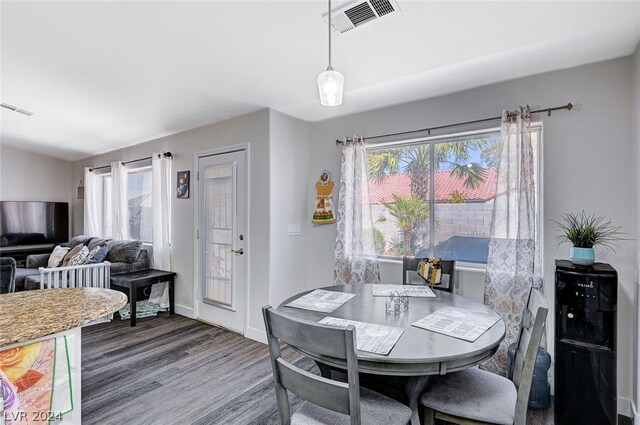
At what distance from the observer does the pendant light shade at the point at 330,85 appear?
1.64 meters

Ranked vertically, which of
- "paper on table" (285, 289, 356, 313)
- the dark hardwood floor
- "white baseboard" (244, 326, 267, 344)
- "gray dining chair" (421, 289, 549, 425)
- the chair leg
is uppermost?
"paper on table" (285, 289, 356, 313)

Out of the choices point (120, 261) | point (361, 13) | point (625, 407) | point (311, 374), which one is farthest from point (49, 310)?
point (625, 407)

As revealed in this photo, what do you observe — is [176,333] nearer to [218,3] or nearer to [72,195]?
[218,3]

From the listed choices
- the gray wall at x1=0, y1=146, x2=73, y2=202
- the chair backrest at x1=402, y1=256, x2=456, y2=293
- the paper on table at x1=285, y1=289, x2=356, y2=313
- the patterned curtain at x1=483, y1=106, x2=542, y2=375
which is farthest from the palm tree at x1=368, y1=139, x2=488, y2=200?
the gray wall at x1=0, y1=146, x2=73, y2=202

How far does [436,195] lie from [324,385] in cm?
227

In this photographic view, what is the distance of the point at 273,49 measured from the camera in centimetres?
233

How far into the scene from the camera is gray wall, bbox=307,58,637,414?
2.19 m

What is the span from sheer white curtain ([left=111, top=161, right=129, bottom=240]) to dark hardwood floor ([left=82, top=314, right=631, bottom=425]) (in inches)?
70.2

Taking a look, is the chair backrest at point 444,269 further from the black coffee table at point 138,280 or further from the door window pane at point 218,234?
the black coffee table at point 138,280

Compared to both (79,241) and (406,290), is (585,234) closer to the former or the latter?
(406,290)

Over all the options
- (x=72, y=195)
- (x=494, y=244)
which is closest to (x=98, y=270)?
(x=72, y=195)

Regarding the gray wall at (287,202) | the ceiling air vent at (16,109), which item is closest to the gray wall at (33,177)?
the ceiling air vent at (16,109)

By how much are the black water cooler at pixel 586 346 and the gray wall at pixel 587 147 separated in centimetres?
41

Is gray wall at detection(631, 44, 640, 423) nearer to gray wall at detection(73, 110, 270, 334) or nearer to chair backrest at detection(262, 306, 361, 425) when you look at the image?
chair backrest at detection(262, 306, 361, 425)
